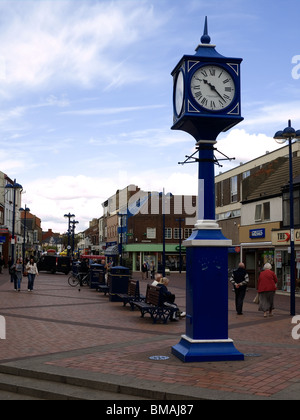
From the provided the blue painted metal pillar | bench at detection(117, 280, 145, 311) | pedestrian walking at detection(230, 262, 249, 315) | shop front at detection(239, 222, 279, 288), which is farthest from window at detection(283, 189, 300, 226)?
the blue painted metal pillar

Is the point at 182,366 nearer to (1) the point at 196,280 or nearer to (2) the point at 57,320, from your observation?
(1) the point at 196,280

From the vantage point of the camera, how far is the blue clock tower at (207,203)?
27.6ft

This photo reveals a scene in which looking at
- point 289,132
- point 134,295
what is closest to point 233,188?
point 289,132

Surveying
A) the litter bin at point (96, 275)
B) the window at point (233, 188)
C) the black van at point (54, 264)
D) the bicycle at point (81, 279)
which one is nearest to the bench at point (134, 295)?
the litter bin at point (96, 275)

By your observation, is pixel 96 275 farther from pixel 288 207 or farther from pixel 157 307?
pixel 157 307

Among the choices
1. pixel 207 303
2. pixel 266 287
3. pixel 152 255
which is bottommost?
pixel 266 287

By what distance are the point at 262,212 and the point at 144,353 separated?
82.2 feet

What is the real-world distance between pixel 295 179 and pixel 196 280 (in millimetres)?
21073

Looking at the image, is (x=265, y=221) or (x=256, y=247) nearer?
(x=265, y=221)

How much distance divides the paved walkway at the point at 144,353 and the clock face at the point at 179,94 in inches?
170

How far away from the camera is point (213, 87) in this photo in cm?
888

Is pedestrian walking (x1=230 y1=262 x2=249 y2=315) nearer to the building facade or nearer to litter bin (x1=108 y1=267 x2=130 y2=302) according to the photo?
litter bin (x1=108 y1=267 x2=130 y2=302)

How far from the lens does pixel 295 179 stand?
28.1 metres

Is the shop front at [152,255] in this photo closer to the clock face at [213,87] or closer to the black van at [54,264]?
the black van at [54,264]
